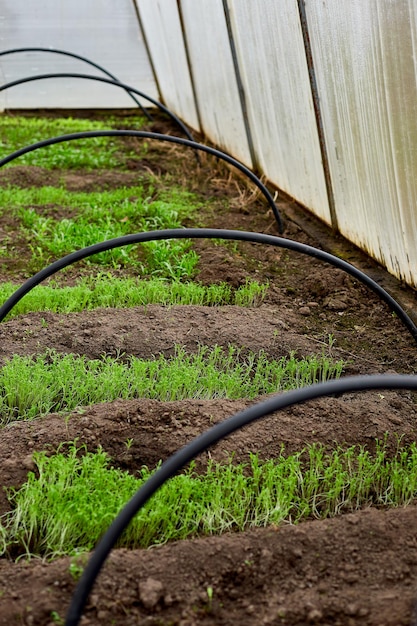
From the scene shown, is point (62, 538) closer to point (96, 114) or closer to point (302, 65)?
point (302, 65)

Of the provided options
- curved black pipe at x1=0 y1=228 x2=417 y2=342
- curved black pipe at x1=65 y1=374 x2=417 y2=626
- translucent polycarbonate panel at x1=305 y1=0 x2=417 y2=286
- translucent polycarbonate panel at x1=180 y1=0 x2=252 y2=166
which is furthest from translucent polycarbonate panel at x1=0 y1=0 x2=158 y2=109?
curved black pipe at x1=65 y1=374 x2=417 y2=626

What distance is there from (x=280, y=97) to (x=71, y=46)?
5.18 metres

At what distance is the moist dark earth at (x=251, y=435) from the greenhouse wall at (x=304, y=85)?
0.36m

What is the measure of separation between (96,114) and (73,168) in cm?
287

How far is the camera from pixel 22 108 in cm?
1017

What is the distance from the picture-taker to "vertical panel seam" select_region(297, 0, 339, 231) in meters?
4.72

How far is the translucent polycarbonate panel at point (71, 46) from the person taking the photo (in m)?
9.71

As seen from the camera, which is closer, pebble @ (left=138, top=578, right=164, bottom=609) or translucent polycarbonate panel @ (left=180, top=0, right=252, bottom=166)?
pebble @ (left=138, top=578, right=164, bottom=609)

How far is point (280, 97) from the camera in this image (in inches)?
220

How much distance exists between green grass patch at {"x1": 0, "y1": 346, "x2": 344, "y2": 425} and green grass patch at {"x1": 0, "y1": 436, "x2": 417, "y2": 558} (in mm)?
541

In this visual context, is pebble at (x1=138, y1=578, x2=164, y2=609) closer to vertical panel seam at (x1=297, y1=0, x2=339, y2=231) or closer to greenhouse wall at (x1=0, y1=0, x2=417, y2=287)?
greenhouse wall at (x1=0, y1=0, x2=417, y2=287)

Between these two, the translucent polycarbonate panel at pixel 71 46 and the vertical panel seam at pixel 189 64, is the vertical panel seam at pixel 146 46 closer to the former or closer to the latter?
the translucent polycarbonate panel at pixel 71 46

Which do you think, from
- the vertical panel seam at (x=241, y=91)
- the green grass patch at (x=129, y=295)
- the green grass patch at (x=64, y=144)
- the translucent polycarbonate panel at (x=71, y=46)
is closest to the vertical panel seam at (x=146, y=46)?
the translucent polycarbonate panel at (x=71, y=46)

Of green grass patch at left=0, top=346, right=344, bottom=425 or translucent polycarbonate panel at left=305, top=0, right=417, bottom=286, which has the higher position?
translucent polycarbonate panel at left=305, top=0, right=417, bottom=286
